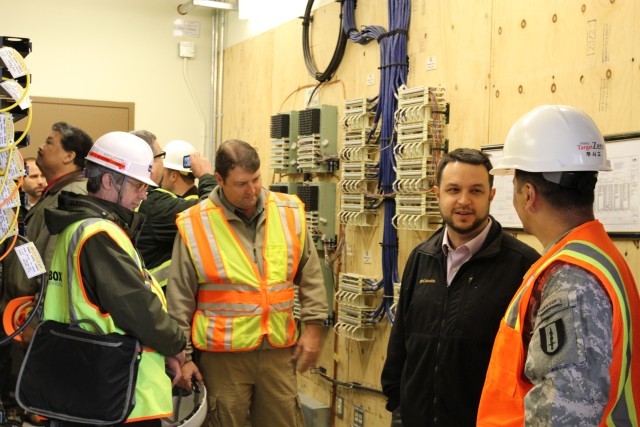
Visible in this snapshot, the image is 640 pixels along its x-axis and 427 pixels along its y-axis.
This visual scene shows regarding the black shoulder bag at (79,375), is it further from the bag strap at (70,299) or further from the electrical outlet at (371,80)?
the electrical outlet at (371,80)

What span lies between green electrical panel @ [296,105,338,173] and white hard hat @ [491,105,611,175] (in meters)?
3.01

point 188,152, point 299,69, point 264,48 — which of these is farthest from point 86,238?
point 264,48

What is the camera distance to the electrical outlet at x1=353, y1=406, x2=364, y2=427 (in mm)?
4837

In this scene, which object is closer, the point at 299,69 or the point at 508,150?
the point at 508,150

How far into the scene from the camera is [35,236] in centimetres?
346

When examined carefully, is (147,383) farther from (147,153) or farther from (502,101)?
(502,101)

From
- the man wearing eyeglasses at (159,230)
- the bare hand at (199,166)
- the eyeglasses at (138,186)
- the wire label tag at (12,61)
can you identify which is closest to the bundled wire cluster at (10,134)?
the wire label tag at (12,61)

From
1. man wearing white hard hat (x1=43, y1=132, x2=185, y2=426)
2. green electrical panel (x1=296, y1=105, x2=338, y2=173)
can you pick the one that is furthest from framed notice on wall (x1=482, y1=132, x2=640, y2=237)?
green electrical panel (x1=296, y1=105, x2=338, y2=173)

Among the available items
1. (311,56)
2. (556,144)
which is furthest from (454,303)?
(311,56)

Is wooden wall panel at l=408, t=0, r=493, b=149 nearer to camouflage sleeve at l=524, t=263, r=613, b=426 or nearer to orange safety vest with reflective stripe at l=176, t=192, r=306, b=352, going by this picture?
orange safety vest with reflective stripe at l=176, t=192, r=306, b=352

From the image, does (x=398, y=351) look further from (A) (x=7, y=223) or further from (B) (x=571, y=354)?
(A) (x=7, y=223)

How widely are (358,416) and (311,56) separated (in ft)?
8.76

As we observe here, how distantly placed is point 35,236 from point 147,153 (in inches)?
36.1

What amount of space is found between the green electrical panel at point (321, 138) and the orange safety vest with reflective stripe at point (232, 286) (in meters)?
1.75
